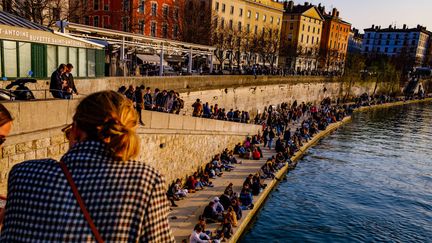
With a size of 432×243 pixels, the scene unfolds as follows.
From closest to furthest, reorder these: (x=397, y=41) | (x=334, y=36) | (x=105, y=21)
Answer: (x=105, y=21) → (x=334, y=36) → (x=397, y=41)

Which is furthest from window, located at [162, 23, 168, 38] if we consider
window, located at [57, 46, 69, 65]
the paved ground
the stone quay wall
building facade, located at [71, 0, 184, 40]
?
window, located at [57, 46, 69, 65]

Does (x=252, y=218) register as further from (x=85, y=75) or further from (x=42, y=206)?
(x=42, y=206)

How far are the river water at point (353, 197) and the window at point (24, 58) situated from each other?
33.7 ft

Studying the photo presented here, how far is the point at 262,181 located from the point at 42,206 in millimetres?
18336

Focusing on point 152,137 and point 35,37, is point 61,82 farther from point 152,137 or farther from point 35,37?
point 152,137

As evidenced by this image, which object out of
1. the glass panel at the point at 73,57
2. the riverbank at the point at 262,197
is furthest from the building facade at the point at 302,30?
the glass panel at the point at 73,57

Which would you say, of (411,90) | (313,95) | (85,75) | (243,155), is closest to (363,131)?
(313,95)

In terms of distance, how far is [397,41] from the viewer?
131m

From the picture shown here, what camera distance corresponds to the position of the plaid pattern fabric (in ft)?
4.89

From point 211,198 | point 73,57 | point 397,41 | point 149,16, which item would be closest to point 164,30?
point 149,16

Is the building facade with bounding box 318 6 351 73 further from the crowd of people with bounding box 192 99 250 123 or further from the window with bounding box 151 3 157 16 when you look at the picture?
the crowd of people with bounding box 192 99 250 123

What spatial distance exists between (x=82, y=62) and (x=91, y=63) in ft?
2.10

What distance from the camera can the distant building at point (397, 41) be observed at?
12600 centimetres

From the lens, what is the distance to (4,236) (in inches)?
63.8
